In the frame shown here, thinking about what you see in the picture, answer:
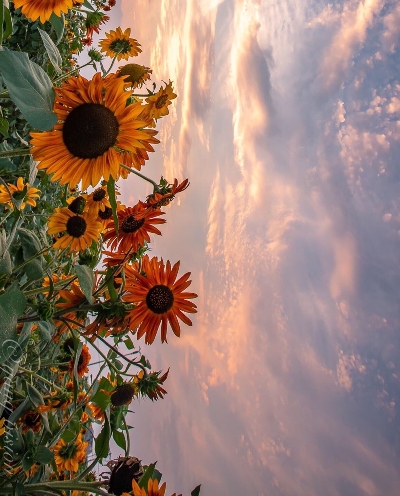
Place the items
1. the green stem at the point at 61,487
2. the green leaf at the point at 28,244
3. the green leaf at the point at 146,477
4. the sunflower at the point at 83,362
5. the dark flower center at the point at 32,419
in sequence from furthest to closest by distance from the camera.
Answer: the sunflower at the point at 83,362, the dark flower center at the point at 32,419, the green leaf at the point at 28,244, the green stem at the point at 61,487, the green leaf at the point at 146,477

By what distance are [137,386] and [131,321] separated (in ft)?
2.23

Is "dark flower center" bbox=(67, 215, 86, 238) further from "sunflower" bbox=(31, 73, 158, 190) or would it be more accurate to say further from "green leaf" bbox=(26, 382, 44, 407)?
"sunflower" bbox=(31, 73, 158, 190)

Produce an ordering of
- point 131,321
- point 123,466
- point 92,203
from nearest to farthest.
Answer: point 131,321 → point 123,466 → point 92,203

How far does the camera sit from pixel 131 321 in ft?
4.10

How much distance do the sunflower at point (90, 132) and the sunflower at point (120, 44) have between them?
2.08m

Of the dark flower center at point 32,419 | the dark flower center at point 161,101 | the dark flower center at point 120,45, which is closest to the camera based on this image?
the dark flower center at point 32,419

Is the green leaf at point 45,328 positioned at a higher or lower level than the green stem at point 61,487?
higher

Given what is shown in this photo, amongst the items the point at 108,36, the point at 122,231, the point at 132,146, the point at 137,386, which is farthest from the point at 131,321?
the point at 108,36

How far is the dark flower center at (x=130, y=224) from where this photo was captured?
1.51 meters

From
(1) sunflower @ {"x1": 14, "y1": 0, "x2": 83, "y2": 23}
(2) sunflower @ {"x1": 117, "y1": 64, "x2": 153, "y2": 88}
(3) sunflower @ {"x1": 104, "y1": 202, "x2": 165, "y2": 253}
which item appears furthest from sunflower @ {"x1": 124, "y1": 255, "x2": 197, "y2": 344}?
(2) sunflower @ {"x1": 117, "y1": 64, "x2": 153, "y2": 88}

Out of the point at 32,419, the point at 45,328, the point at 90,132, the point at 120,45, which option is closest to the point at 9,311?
the point at 45,328

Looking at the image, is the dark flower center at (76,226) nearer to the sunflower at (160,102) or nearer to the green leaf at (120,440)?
the sunflower at (160,102)

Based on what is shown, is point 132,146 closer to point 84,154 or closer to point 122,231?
point 84,154

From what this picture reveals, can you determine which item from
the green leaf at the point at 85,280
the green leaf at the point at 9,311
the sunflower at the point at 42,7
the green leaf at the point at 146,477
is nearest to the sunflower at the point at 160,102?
the sunflower at the point at 42,7
